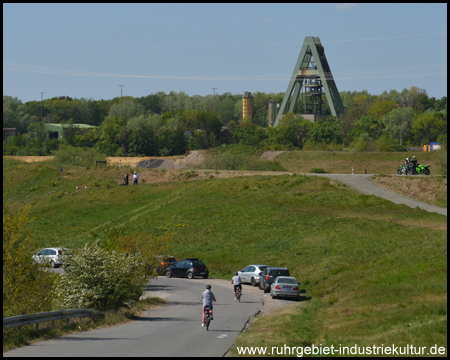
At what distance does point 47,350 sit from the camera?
1684cm

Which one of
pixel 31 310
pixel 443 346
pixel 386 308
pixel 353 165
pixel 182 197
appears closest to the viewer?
pixel 443 346

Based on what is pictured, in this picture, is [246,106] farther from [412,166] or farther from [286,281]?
[286,281]

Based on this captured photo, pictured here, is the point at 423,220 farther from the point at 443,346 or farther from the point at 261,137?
the point at 261,137

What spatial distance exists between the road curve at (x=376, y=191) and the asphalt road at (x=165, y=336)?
3106cm

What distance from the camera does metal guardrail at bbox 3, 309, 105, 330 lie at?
1786 cm

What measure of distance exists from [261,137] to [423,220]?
99.2 m

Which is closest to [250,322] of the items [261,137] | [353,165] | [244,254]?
[244,254]

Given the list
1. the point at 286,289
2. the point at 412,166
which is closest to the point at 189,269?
the point at 286,289

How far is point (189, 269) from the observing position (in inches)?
1727

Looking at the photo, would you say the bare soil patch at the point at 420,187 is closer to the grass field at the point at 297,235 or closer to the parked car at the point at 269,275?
the grass field at the point at 297,235

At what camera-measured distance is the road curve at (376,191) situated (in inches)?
2293

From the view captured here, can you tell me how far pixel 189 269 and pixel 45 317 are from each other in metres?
24.4

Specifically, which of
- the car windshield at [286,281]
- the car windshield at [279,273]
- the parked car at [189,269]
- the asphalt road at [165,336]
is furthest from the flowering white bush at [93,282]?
the parked car at [189,269]

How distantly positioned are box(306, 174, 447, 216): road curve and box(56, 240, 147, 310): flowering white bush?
119ft
